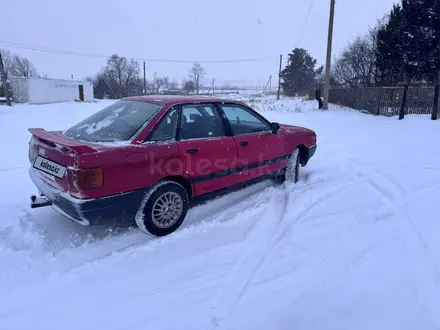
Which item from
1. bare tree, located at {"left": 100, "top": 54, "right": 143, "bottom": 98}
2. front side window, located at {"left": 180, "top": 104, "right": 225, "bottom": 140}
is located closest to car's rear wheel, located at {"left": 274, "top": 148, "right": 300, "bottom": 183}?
front side window, located at {"left": 180, "top": 104, "right": 225, "bottom": 140}

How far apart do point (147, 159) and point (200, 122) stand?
968mm

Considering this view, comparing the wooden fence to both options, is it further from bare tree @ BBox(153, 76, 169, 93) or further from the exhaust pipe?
bare tree @ BBox(153, 76, 169, 93)

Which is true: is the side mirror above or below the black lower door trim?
above

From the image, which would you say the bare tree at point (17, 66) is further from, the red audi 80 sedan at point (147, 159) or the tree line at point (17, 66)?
the red audi 80 sedan at point (147, 159)

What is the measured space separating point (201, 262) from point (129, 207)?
2.97 feet

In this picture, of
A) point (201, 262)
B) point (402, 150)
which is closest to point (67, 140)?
point (201, 262)

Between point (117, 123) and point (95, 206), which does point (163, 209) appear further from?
point (117, 123)

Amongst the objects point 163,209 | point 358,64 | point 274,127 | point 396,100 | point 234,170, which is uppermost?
point 358,64

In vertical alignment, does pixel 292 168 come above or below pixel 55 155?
below

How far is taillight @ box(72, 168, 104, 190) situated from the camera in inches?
106

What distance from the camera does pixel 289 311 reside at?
2252 millimetres

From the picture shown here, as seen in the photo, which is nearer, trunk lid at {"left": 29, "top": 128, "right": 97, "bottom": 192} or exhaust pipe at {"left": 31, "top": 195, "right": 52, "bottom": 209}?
trunk lid at {"left": 29, "top": 128, "right": 97, "bottom": 192}

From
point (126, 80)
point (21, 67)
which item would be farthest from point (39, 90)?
point (21, 67)

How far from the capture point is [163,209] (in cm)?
331
